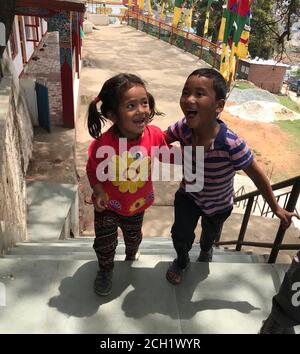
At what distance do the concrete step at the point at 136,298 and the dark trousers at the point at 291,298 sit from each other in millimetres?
353

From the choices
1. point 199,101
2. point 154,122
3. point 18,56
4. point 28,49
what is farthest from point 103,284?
point 28,49

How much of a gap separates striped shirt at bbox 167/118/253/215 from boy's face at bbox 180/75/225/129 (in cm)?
15

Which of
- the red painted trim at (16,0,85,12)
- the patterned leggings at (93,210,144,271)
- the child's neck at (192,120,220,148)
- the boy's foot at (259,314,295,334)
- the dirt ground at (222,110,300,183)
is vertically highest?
the red painted trim at (16,0,85,12)

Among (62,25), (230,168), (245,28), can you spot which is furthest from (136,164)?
(245,28)

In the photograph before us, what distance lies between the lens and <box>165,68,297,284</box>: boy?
6.31ft

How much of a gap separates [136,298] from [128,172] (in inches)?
31.6

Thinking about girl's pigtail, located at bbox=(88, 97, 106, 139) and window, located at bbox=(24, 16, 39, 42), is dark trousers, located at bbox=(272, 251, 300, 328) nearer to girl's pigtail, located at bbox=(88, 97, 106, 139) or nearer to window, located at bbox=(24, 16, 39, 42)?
girl's pigtail, located at bbox=(88, 97, 106, 139)

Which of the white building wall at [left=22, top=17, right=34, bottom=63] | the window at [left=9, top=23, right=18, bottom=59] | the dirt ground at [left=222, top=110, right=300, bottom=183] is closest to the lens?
the window at [left=9, top=23, right=18, bottom=59]

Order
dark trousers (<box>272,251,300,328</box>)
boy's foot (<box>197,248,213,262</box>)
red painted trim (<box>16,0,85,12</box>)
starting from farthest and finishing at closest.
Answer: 1. red painted trim (<box>16,0,85,12</box>)
2. boy's foot (<box>197,248,213,262</box>)
3. dark trousers (<box>272,251,300,328</box>)

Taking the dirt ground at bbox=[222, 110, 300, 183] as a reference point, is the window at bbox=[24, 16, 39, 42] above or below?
above

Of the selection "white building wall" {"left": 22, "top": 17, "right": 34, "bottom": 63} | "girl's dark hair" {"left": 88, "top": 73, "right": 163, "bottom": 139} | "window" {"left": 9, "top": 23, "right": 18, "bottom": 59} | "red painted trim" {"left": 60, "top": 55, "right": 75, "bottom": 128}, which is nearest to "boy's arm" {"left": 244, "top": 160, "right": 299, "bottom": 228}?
"girl's dark hair" {"left": 88, "top": 73, "right": 163, "bottom": 139}

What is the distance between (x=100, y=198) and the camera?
6.65 feet

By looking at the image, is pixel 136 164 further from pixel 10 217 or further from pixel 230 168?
pixel 10 217

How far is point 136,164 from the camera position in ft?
6.86
